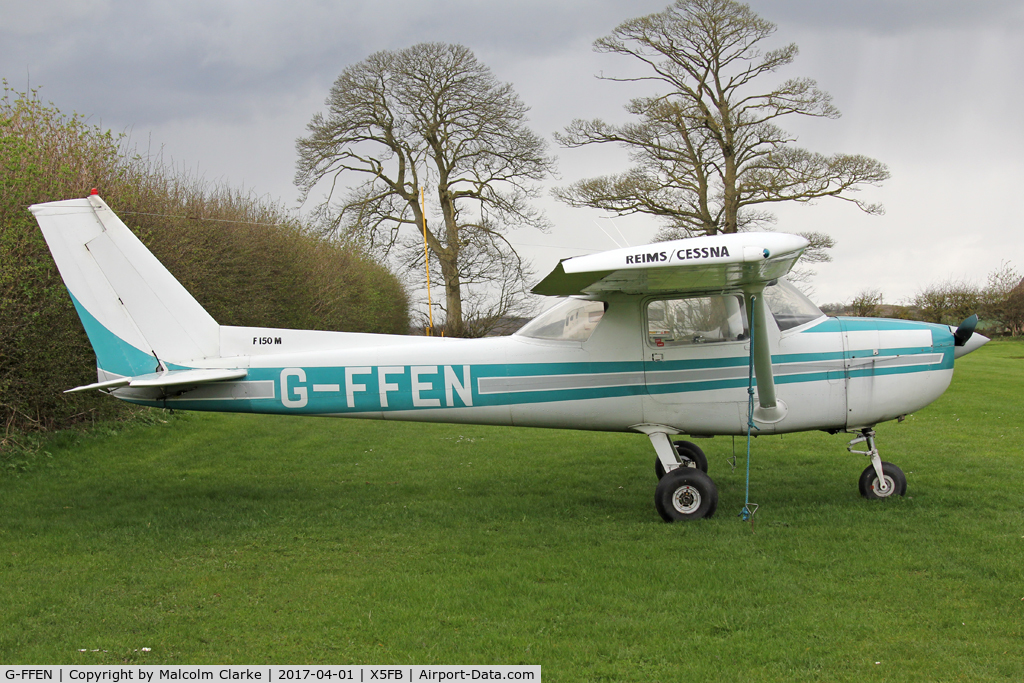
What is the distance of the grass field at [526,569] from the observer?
4.29 meters

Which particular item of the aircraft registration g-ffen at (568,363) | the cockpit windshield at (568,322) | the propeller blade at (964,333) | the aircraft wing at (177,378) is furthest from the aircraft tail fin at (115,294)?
the propeller blade at (964,333)

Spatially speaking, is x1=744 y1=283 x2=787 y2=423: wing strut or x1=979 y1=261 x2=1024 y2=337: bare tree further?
x1=979 y1=261 x2=1024 y2=337: bare tree

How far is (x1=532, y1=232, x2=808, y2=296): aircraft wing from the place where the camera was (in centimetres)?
576

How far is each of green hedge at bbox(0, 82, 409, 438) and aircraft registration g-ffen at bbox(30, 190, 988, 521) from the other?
387 centimetres

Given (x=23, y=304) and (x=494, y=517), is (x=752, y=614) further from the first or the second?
(x=23, y=304)

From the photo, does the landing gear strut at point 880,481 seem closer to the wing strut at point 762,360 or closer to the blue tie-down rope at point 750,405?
the wing strut at point 762,360

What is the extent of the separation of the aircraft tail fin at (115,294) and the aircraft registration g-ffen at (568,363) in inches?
0.5

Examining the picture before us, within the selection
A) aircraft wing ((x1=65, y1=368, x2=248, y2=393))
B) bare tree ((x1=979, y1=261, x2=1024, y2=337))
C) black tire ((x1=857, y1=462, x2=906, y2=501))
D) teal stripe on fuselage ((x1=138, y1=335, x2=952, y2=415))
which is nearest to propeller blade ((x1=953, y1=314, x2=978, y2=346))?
teal stripe on fuselage ((x1=138, y1=335, x2=952, y2=415))

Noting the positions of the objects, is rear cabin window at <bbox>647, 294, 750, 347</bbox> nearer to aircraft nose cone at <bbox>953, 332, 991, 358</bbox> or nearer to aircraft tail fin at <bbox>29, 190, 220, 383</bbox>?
aircraft nose cone at <bbox>953, 332, 991, 358</bbox>

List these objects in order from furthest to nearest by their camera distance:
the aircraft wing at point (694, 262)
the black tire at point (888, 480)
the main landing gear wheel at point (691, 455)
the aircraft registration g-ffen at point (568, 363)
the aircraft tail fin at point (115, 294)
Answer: the main landing gear wheel at point (691, 455)
the black tire at point (888, 480)
the aircraft tail fin at point (115, 294)
the aircraft registration g-ffen at point (568, 363)
the aircraft wing at point (694, 262)

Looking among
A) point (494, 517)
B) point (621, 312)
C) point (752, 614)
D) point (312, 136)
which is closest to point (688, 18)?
point (312, 136)

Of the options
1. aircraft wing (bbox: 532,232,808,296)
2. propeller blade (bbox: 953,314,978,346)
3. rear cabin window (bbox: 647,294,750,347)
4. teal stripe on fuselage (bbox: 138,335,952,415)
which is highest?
aircraft wing (bbox: 532,232,808,296)

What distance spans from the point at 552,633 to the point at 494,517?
291 centimetres

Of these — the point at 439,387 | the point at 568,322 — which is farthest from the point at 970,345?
the point at 439,387
